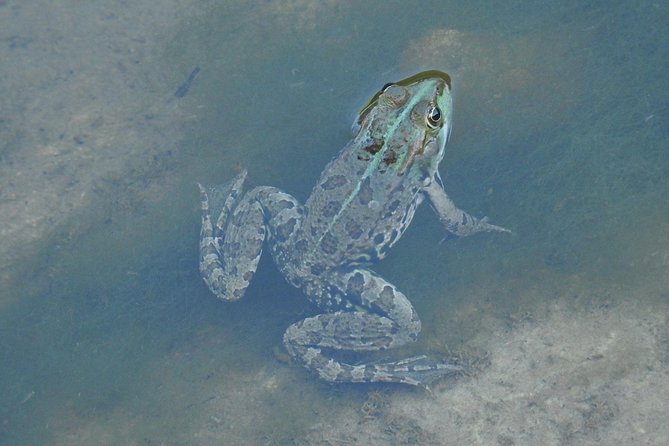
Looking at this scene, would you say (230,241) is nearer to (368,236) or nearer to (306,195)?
(306,195)

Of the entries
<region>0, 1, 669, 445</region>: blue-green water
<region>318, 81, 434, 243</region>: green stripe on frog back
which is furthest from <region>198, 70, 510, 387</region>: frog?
<region>0, 1, 669, 445</region>: blue-green water

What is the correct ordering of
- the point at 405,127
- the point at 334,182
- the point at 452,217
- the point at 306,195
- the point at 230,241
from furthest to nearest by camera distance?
the point at 306,195
the point at 230,241
the point at 452,217
the point at 334,182
the point at 405,127

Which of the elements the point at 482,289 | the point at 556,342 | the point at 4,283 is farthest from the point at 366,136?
the point at 4,283

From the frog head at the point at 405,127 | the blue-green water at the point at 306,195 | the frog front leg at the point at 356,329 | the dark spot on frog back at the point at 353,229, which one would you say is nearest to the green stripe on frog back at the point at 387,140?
the frog head at the point at 405,127

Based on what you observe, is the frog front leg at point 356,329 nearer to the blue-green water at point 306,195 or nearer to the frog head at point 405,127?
the blue-green water at point 306,195

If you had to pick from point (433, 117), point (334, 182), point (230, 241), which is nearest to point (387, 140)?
point (433, 117)

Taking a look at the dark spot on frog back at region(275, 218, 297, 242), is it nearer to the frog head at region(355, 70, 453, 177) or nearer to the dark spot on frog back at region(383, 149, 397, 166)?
the frog head at region(355, 70, 453, 177)
